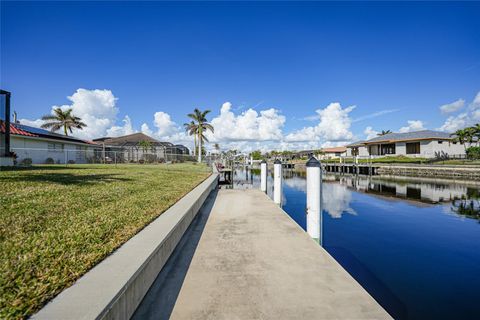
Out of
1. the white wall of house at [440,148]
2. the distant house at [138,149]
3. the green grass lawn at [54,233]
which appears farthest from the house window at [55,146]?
the white wall of house at [440,148]

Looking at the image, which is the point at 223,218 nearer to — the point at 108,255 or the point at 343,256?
the point at 343,256

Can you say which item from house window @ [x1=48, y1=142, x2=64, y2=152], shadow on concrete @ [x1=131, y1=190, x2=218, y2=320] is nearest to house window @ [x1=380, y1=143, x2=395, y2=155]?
shadow on concrete @ [x1=131, y1=190, x2=218, y2=320]

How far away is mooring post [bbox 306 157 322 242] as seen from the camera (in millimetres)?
5266

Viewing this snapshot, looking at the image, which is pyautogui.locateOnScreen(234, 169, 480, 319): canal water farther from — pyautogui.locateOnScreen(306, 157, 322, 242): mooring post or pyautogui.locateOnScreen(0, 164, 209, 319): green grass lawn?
pyautogui.locateOnScreen(0, 164, 209, 319): green grass lawn

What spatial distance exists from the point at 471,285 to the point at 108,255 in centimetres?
662

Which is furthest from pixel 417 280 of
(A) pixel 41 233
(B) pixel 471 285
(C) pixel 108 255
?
(A) pixel 41 233

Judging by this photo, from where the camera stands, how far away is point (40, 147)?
926 inches

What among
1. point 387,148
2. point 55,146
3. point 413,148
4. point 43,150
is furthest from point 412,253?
point 387,148

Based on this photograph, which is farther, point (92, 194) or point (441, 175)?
point (441, 175)

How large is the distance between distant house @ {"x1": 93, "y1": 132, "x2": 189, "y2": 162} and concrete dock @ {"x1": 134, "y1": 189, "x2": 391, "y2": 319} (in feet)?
88.0

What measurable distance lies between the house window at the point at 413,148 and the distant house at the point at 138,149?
39113 millimetres

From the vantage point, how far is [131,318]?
2.40m

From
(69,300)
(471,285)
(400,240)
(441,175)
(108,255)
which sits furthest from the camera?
(441,175)

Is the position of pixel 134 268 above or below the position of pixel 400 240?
above
